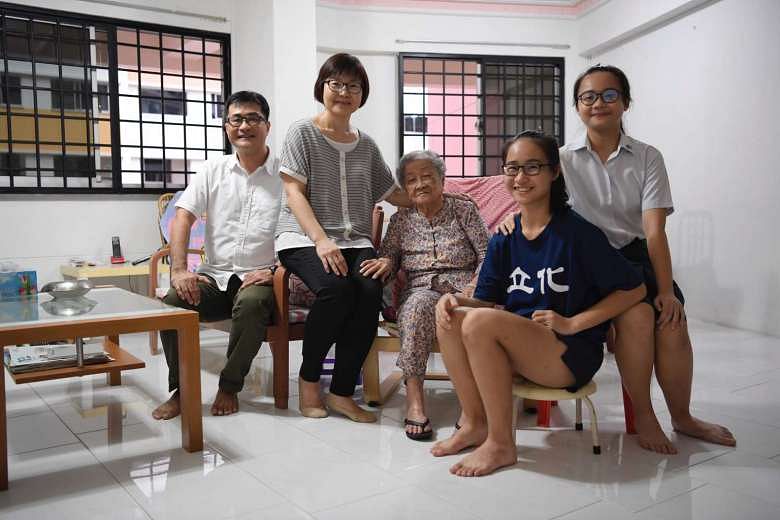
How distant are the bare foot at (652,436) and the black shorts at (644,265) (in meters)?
0.33

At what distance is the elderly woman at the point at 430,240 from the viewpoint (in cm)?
256

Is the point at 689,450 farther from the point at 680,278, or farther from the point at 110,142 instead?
the point at 110,142

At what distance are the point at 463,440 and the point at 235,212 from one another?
1353 millimetres

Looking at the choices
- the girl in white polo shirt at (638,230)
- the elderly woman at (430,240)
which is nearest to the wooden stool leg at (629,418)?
the girl in white polo shirt at (638,230)

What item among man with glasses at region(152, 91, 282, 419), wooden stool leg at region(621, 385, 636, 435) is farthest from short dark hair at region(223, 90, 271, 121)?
wooden stool leg at region(621, 385, 636, 435)

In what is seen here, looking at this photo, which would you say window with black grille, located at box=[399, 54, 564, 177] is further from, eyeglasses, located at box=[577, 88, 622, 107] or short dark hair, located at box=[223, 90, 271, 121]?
eyeglasses, located at box=[577, 88, 622, 107]

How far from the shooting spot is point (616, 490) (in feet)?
6.02

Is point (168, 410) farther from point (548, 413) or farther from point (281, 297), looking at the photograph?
point (548, 413)

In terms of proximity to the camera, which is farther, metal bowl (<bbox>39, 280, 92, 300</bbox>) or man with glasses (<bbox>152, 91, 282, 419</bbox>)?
man with glasses (<bbox>152, 91, 282, 419</bbox>)

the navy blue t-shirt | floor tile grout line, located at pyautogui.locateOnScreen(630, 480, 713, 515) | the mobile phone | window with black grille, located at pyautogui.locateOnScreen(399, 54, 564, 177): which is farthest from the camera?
window with black grille, located at pyautogui.locateOnScreen(399, 54, 564, 177)

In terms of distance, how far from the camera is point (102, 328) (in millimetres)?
2004

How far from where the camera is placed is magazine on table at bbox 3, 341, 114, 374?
2.42 m

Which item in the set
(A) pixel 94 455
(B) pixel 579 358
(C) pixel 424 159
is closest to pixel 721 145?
(C) pixel 424 159

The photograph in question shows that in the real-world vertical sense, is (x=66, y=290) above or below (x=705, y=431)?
above
